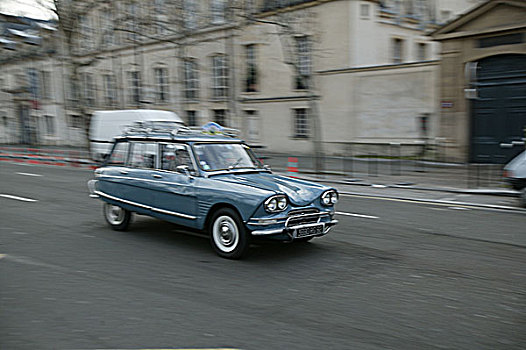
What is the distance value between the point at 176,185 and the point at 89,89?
43.6 meters

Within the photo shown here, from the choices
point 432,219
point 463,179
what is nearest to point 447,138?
point 463,179

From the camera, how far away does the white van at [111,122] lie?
24.4 meters

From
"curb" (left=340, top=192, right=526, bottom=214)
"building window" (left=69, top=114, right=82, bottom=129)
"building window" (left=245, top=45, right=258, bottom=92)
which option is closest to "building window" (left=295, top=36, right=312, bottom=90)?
"building window" (left=245, top=45, right=258, bottom=92)

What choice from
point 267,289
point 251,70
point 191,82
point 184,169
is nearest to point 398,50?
point 251,70

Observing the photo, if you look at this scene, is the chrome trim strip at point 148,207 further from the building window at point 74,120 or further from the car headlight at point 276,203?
the building window at point 74,120

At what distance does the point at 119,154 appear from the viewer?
8961mm

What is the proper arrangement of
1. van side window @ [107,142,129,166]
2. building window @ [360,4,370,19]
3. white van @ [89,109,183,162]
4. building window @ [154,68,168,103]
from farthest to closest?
building window @ [154,68,168,103] → building window @ [360,4,370,19] → white van @ [89,109,183,162] → van side window @ [107,142,129,166]

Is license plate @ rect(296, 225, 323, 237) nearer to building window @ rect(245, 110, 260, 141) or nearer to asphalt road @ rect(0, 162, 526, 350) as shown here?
asphalt road @ rect(0, 162, 526, 350)

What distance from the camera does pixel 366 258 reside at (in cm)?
720

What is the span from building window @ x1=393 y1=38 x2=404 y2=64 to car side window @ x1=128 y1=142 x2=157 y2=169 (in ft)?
81.2

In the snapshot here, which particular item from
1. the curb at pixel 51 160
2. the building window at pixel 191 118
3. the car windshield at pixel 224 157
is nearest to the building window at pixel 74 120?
the curb at pixel 51 160

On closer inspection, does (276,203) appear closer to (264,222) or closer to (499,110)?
(264,222)

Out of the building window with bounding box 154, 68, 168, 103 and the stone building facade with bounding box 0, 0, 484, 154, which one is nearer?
the stone building facade with bounding box 0, 0, 484, 154

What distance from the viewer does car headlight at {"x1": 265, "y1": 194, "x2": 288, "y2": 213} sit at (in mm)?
6605
